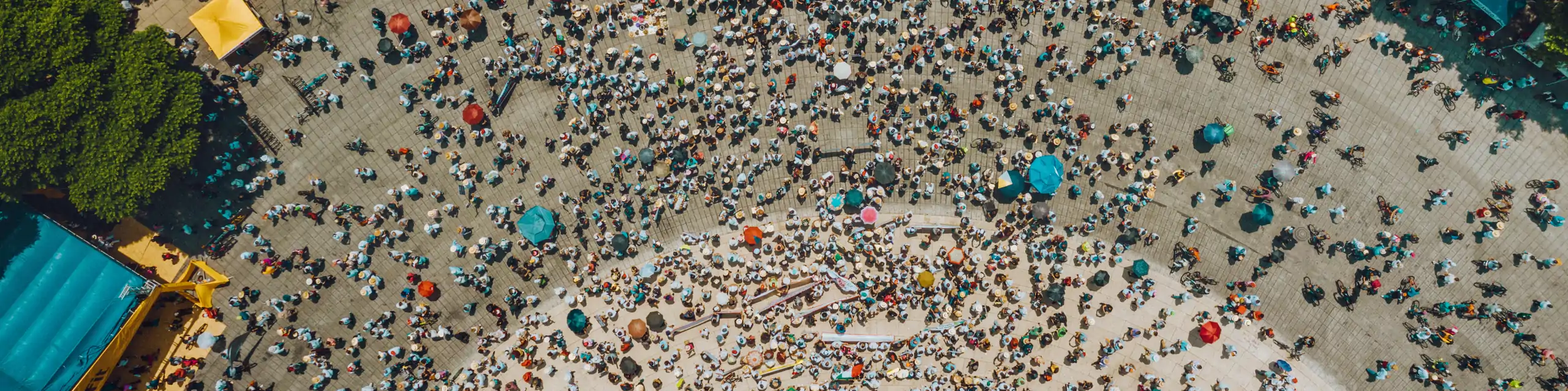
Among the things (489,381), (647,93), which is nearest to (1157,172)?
(647,93)

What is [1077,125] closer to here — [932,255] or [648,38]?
[932,255]

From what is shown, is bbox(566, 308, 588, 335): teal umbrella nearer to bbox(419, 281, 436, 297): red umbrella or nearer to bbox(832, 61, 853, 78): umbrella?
bbox(419, 281, 436, 297): red umbrella

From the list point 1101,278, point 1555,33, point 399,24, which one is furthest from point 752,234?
point 1555,33

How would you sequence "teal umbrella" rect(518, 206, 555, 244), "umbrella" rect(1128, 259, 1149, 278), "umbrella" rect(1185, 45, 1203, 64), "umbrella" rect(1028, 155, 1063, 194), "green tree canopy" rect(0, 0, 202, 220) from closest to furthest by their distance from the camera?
"green tree canopy" rect(0, 0, 202, 220) → "teal umbrella" rect(518, 206, 555, 244) → "umbrella" rect(1028, 155, 1063, 194) → "umbrella" rect(1185, 45, 1203, 64) → "umbrella" rect(1128, 259, 1149, 278)

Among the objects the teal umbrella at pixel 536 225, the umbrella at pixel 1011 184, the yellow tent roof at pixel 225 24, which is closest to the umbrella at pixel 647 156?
the teal umbrella at pixel 536 225

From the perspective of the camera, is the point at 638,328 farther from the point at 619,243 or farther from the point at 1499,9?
the point at 1499,9

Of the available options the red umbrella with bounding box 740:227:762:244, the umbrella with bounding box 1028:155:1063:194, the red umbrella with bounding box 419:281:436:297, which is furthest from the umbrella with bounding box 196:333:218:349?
the umbrella with bounding box 1028:155:1063:194

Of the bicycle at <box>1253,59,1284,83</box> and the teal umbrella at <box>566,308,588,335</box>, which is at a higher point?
the bicycle at <box>1253,59,1284,83</box>

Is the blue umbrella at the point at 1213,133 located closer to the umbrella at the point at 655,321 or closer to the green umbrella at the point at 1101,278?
the green umbrella at the point at 1101,278
